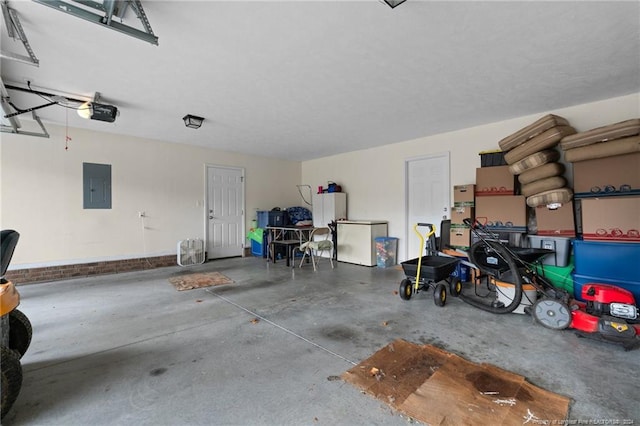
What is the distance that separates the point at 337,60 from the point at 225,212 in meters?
4.97

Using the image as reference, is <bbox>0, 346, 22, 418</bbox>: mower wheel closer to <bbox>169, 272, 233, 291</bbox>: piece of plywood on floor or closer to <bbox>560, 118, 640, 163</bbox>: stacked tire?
<bbox>169, 272, 233, 291</bbox>: piece of plywood on floor

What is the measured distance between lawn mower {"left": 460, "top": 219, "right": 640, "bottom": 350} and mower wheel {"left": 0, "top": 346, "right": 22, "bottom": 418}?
12.9 ft

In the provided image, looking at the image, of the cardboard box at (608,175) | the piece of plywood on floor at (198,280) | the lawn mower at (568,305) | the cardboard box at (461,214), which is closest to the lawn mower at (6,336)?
the piece of plywood on floor at (198,280)

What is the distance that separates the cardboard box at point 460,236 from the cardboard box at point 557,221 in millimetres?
924

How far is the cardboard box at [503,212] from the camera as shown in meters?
3.92

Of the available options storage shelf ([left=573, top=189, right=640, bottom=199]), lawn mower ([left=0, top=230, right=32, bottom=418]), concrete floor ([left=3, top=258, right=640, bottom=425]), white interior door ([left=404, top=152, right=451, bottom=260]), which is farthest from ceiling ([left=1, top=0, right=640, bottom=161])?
concrete floor ([left=3, top=258, right=640, bottom=425])

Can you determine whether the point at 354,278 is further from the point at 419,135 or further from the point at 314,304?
the point at 419,135

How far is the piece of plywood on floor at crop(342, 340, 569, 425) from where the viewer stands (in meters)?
1.62

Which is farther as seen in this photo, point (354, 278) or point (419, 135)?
point (419, 135)

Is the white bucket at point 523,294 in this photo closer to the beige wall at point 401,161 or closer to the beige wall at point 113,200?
the beige wall at point 401,161

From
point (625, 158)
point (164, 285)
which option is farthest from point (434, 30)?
point (164, 285)

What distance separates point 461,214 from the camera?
14.9 feet

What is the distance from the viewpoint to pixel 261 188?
741 cm

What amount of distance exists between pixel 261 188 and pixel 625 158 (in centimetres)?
655
